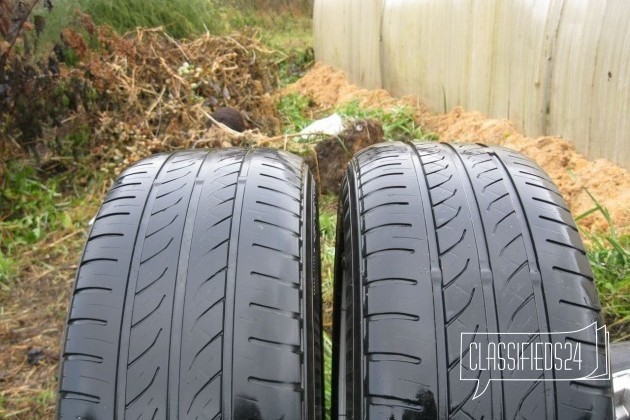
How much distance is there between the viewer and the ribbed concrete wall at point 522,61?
396 centimetres

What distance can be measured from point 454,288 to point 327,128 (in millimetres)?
3932

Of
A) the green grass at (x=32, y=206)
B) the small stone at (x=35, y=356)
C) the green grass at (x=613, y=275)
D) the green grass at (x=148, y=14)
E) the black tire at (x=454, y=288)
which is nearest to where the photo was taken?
the black tire at (x=454, y=288)

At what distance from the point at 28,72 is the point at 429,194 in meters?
4.01

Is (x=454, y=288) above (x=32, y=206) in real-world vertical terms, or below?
below

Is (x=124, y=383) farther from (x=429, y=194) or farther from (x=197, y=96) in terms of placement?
(x=197, y=96)

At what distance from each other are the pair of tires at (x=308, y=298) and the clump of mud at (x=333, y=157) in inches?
112

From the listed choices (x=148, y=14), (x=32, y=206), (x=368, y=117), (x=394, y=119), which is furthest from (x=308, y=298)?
(x=148, y=14)

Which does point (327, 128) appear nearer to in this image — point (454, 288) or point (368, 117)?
point (368, 117)

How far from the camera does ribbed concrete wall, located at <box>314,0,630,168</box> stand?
156 inches

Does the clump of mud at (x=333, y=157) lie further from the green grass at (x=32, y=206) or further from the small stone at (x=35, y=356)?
the small stone at (x=35, y=356)

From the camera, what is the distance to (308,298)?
1.60 m

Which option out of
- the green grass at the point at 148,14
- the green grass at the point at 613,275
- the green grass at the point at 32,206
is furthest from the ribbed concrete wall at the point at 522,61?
the green grass at the point at 32,206

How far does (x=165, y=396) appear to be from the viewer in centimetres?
138

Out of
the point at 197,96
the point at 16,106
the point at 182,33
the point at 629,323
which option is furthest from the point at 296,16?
the point at 629,323
